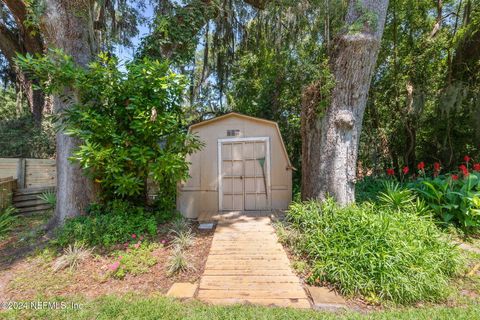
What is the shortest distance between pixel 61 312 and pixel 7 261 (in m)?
1.85

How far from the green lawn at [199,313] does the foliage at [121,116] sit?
1.68 m

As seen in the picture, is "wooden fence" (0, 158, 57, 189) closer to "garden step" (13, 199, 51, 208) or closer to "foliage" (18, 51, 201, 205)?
"garden step" (13, 199, 51, 208)

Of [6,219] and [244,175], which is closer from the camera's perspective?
[6,219]

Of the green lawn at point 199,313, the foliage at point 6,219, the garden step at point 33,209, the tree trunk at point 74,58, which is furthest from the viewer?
the garden step at point 33,209

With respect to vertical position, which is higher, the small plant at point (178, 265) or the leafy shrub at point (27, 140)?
the leafy shrub at point (27, 140)

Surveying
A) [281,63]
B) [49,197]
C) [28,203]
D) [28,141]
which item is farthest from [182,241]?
[28,141]

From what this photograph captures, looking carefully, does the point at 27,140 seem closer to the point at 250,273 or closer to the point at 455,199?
the point at 250,273

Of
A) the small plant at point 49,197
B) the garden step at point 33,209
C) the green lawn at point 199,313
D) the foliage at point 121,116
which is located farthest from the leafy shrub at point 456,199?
the garden step at point 33,209

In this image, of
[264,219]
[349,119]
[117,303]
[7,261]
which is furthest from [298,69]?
[7,261]

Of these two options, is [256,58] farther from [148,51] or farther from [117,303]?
[117,303]

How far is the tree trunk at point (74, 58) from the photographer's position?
3.67 meters

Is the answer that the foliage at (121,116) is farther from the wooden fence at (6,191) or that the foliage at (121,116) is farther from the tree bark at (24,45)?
the tree bark at (24,45)

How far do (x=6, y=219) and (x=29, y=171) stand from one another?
1.93 m

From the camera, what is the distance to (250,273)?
8.63 ft
